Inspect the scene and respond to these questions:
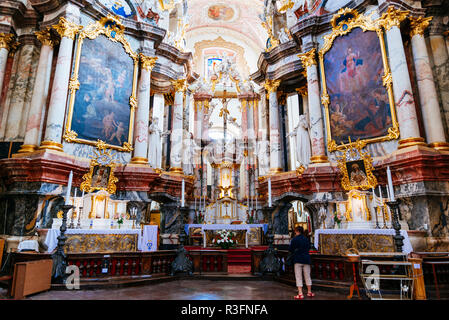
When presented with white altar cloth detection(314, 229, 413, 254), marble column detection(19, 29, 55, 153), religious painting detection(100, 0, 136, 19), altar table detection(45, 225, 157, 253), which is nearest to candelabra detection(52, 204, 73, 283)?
altar table detection(45, 225, 157, 253)

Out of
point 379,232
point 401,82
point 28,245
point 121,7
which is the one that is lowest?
point 28,245

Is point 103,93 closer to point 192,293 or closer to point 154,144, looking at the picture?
point 154,144

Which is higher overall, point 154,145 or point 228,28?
point 228,28

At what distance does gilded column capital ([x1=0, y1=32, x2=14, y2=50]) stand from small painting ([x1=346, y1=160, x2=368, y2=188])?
1410 cm

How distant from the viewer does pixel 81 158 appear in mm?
10852

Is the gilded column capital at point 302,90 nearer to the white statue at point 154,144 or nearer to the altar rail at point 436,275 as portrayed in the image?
the white statue at point 154,144

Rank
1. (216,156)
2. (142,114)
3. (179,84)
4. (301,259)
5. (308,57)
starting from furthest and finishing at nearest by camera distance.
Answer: (216,156) → (179,84) → (308,57) → (142,114) → (301,259)

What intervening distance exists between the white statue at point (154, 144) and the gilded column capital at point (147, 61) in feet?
8.25

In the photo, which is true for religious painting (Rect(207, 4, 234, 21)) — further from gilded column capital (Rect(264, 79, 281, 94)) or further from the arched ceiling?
gilded column capital (Rect(264, 79, 281, 94))

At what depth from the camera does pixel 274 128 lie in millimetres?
15719

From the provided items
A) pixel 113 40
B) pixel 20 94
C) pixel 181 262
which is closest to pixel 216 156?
pixel 113 40

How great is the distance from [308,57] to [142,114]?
27.0ft

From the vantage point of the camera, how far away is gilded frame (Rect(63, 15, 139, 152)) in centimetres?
1109
